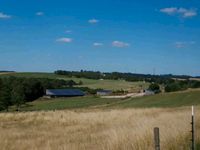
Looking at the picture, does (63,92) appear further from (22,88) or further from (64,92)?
(22,88)

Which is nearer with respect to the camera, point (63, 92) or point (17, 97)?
point (17, 97)

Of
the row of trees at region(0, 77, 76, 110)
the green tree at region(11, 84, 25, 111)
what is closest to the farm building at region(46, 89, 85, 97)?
the row of trees at region(0, 77, 76, 110)

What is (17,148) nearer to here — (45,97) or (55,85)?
(45,97)

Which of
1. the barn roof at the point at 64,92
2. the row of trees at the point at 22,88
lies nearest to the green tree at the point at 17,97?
the row of trees at the point at 22,88

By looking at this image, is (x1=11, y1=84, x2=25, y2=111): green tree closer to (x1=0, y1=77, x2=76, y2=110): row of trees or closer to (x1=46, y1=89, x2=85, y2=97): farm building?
(x1=0, y1=77, x2=76, y2=110): row of trees

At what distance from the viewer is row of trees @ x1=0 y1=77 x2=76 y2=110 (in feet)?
291

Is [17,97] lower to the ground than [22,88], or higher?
lower

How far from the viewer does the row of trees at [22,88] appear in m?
88.7

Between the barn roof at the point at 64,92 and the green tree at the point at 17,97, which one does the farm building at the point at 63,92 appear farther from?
the green tree at the point at 17,97

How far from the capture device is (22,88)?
4035 inches

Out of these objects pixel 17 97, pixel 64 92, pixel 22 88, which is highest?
pixel 22 88

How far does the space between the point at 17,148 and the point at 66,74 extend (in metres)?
171

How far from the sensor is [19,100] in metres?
92.8

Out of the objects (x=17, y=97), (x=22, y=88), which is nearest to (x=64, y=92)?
(x=22, y=88)
